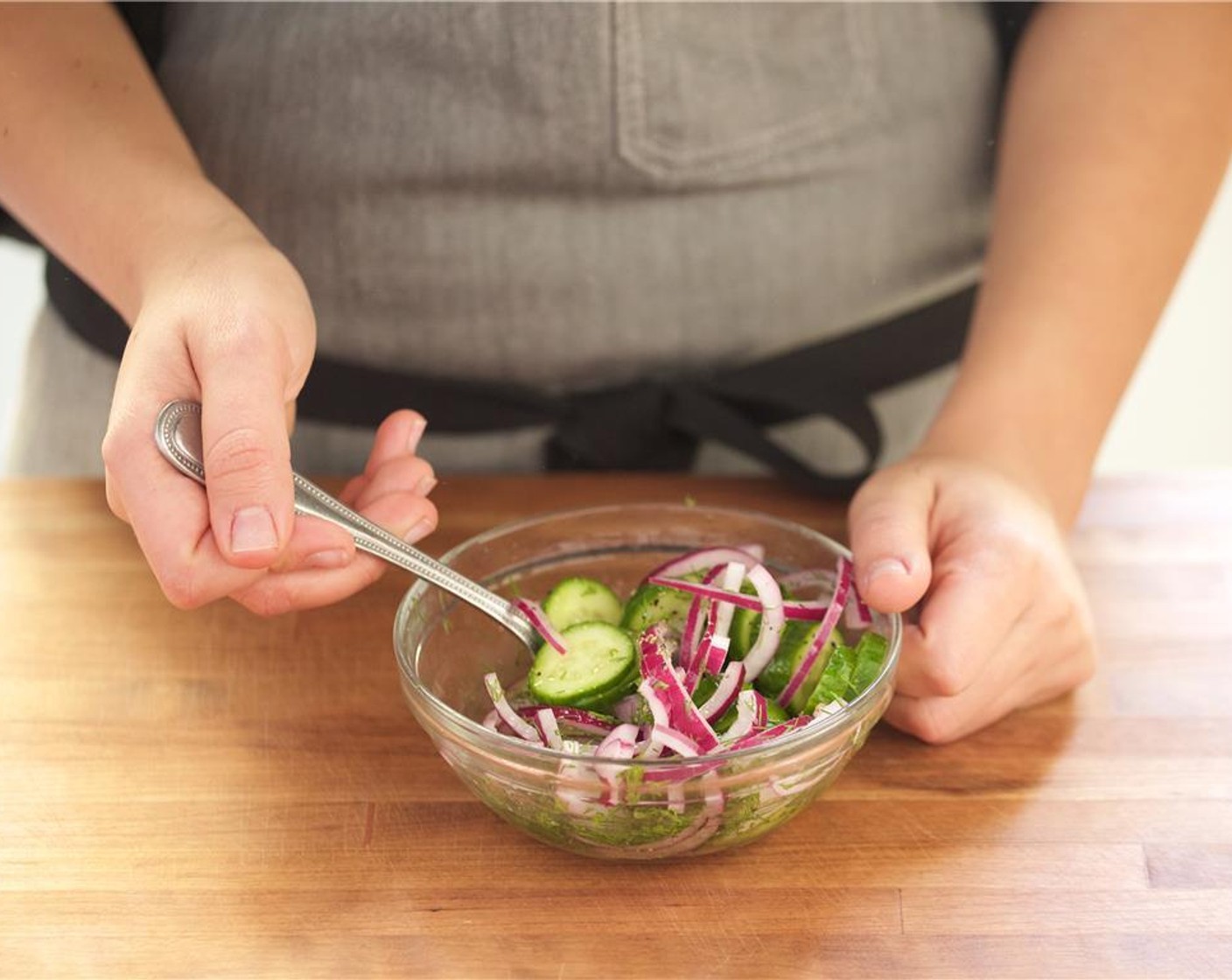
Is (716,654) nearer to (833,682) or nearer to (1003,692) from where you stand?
(833,682)

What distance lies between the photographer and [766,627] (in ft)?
3.13

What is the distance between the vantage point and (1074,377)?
3.99 feet

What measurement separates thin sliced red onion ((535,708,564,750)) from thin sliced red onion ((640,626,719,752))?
0.06m

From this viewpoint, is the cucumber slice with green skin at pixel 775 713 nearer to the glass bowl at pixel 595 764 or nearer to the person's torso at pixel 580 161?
the glass bowl at pixel 595 764

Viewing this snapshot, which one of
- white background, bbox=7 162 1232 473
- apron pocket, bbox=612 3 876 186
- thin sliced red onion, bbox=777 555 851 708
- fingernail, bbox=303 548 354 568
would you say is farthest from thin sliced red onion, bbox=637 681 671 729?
white background, bbox=7 162 1232 473

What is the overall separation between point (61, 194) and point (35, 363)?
1.38 feet

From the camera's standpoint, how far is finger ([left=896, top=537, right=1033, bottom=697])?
97 cm

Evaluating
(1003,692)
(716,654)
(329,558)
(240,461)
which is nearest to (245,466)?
(240,461)

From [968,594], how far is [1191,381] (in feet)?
7.09

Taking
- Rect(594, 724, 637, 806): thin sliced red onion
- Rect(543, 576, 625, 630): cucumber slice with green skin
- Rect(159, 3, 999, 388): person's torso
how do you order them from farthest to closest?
Rect(159, 3, 999, 388): person's torso, Rect(543, 576, 625, 630): cucumber slice with green skin, Rect(594, 724, 637, 806): thin sliced red onion

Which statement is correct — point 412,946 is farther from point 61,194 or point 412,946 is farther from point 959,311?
point 959,311

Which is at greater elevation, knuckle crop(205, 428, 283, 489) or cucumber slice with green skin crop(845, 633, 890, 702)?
knuckle crop(205, 428, 283, 489)

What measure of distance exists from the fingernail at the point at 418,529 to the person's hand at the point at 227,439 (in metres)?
0.05

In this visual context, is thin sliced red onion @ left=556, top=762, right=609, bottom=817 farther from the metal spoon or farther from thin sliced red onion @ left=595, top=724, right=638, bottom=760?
the metal spoon
